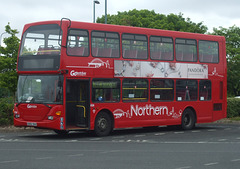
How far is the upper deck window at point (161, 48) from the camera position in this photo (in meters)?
22.8

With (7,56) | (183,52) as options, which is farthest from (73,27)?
(7,56)

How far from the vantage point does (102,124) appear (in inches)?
813

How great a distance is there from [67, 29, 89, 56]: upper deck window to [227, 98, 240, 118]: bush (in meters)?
16.8

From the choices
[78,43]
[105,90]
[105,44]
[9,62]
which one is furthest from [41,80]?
[9,62]

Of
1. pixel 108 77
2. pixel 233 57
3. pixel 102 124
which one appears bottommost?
pixel 102 124

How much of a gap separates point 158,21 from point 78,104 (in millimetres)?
47742

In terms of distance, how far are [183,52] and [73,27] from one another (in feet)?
21.1

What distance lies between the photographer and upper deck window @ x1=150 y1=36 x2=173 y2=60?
2278cm

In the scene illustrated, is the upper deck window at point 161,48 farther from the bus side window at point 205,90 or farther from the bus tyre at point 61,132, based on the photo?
the bus tyre at point 61,132

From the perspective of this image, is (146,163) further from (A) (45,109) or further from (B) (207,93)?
(B) (207,93)

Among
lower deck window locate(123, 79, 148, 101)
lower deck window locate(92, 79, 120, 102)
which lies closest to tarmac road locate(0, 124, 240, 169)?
lower deck window locate(92, 79, 120, 102)

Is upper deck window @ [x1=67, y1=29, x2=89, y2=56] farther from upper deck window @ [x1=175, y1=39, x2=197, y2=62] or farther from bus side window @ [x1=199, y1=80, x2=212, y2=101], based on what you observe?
bus side window @ [x1=199, y1=80, x2=212, y2=101]

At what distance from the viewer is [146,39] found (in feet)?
74.1

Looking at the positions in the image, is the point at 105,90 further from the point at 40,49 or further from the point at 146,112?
the point at 40,49
